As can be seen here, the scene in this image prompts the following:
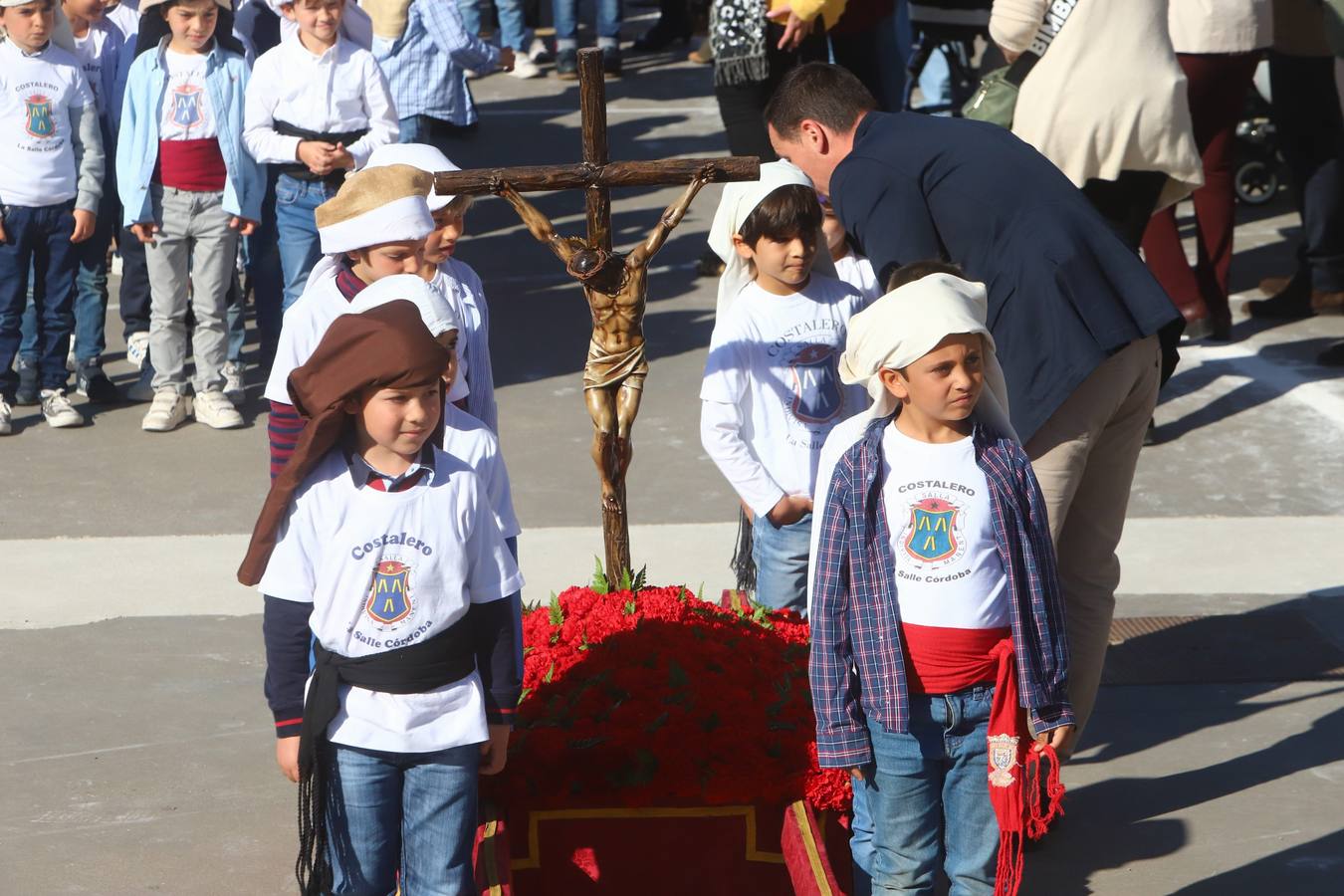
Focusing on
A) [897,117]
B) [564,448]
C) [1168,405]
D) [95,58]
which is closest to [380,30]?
[95,58]

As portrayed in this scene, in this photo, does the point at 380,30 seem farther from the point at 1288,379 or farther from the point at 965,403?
the point at 965,403

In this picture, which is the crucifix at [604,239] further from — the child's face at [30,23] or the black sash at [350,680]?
the child's face at [30,23]

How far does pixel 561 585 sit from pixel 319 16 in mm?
3177

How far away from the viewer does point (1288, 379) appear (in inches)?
341

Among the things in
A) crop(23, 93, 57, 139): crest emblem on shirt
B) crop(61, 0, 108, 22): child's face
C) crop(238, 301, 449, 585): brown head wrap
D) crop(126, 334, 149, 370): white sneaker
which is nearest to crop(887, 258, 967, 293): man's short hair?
crop(238, 301, 449, 585): brown head wrap

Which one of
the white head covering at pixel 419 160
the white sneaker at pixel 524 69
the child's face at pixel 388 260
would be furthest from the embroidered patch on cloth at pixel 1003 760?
the white sneaker at pixel 524 69

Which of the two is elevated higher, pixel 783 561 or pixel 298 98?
pixel 298 98

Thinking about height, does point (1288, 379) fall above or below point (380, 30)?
below

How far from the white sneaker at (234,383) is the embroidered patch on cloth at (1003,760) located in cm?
568

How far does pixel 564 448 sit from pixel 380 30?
3497mm

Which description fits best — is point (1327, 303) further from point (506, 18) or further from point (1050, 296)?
point (506, 18)

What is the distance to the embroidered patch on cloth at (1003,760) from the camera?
363 centimetres

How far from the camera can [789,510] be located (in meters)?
4.94

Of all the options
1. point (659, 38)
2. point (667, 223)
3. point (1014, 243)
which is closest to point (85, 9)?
point (667, 223)
